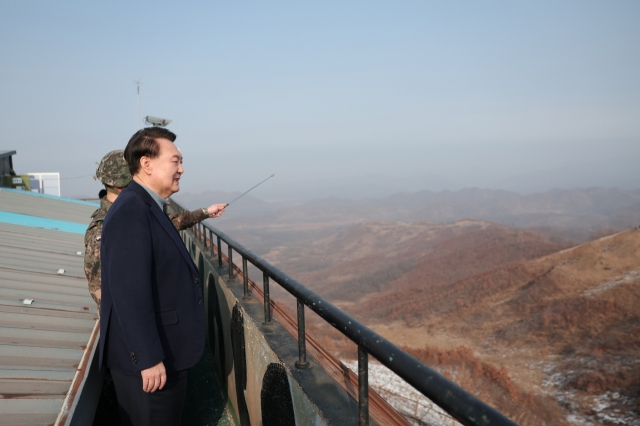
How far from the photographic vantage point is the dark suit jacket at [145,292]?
2111 millimetres

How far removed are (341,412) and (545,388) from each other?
17.5m

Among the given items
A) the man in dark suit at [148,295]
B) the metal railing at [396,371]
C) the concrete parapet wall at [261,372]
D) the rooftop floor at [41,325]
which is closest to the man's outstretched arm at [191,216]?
the concrete parapet wall at [261,372]

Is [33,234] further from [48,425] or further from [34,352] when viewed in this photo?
[48,425]

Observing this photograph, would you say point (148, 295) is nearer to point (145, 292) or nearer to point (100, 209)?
point (145, 292)

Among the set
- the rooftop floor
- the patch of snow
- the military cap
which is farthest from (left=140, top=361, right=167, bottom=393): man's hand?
the patch of snow

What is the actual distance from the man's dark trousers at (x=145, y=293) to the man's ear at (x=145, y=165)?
0.33ft

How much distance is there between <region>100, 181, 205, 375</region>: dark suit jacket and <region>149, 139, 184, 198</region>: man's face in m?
0.14

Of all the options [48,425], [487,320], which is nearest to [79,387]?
[48,425]

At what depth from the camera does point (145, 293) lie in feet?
6.99

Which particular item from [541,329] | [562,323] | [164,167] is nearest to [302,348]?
[164,167]

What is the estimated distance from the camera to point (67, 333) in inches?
155

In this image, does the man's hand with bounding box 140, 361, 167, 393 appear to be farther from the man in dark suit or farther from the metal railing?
the metal railing

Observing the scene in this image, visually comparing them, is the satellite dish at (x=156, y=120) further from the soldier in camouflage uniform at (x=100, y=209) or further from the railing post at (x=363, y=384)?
the railing post at (x=363, y=384)

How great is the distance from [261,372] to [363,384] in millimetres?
1613
